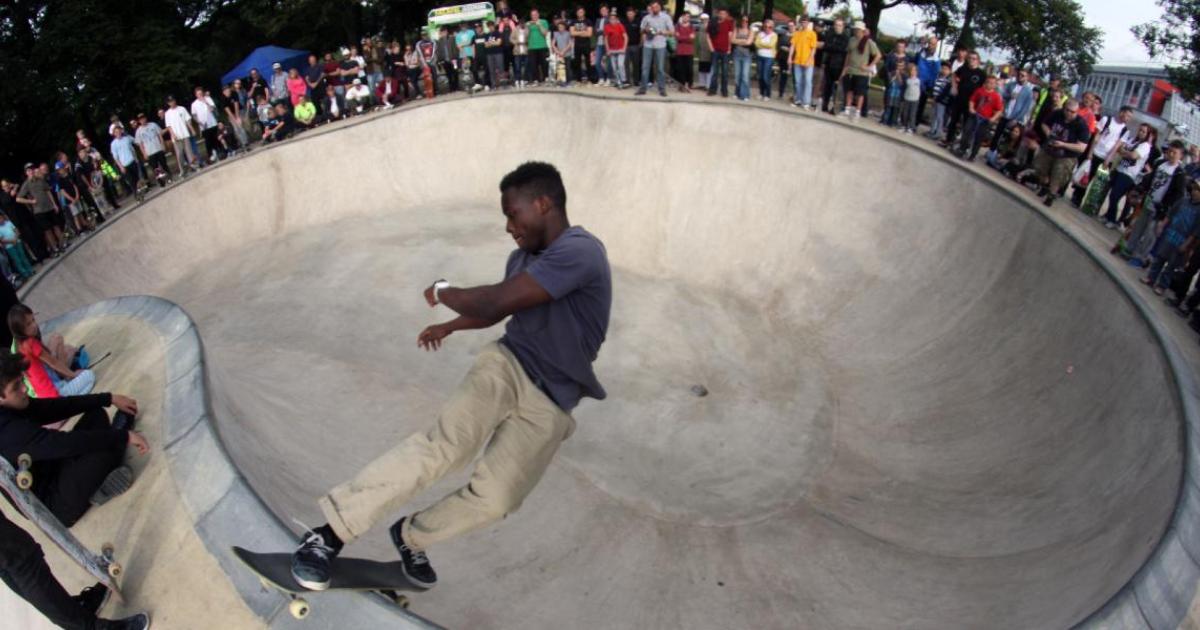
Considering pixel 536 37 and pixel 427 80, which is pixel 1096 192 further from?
pixel 427 80

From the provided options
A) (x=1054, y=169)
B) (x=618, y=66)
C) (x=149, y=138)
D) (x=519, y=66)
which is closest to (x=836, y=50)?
(x=618, y=66)

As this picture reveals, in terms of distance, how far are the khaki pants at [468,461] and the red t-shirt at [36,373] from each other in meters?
3.63

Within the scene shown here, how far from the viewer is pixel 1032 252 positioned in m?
7.67

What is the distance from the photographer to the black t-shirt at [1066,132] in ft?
28.1

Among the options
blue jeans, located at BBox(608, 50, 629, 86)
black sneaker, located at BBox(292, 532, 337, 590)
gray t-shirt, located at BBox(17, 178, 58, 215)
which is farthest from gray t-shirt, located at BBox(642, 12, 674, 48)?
black sneaker, located at BBox(292, 532, 337, 590)

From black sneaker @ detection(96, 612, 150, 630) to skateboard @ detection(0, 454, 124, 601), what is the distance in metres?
0.25

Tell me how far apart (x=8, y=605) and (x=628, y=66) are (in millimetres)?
13026

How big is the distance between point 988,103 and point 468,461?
992 centimetres

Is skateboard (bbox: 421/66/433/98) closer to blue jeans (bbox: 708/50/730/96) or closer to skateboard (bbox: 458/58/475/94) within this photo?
skateboard (bbox: 458/58/475/94)

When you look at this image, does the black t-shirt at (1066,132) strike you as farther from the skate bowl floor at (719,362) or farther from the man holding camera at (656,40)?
the man holding camera at (656,40)

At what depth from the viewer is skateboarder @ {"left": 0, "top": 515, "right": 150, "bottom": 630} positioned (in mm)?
3033

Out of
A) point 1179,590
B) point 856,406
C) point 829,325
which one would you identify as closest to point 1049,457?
point 856,406

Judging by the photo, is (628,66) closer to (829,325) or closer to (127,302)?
(829,325)

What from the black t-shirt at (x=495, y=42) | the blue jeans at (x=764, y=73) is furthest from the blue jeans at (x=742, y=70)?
the black t-shirt at (x=495, y=42)
